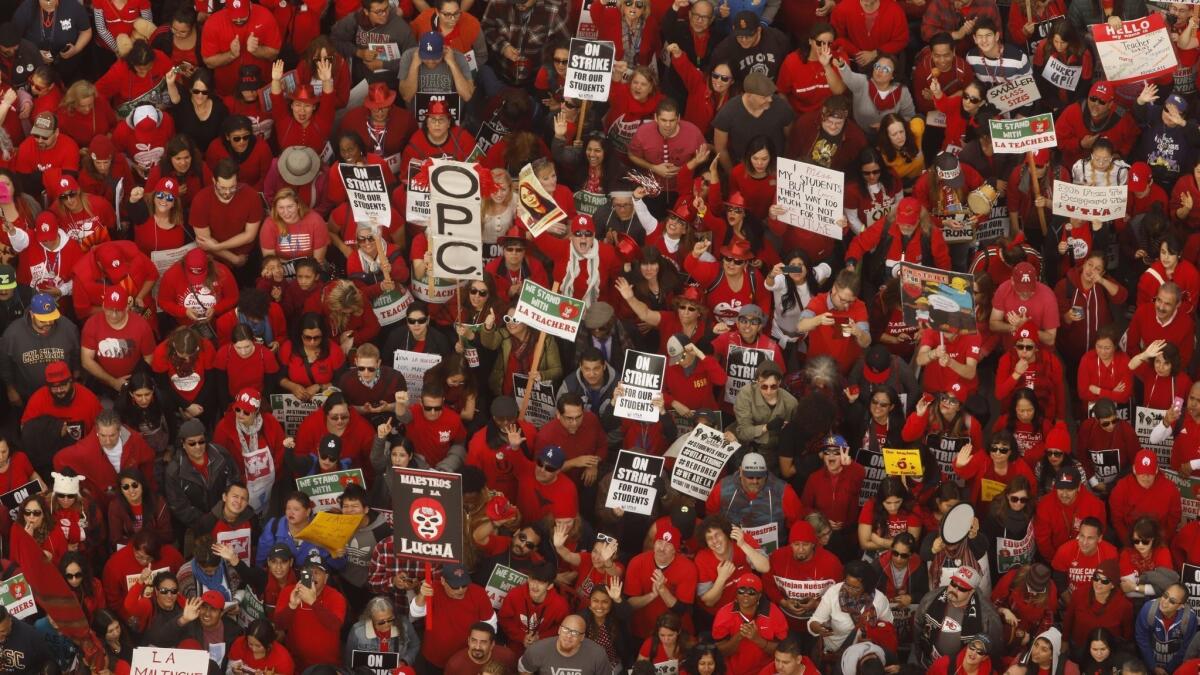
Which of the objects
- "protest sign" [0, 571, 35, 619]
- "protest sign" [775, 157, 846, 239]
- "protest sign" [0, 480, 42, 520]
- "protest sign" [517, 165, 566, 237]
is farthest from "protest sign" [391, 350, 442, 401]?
"protest sign" [0, 571, 35, 619]

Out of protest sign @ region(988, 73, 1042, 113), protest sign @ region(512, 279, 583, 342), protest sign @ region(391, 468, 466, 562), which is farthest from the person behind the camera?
Answer: protest sign @ region(988, 73, 1042, 113)

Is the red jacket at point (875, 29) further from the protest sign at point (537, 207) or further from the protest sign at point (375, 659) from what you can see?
the protest sign at point (375, 659)

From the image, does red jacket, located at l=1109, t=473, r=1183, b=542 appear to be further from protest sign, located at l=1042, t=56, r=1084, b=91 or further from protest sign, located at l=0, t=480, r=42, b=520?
protest sign, located at l=0, t=480, r=42, b=520

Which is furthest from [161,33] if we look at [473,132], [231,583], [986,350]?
[986,350]

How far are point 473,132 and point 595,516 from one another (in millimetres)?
3821

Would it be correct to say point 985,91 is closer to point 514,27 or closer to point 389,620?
point 514,27

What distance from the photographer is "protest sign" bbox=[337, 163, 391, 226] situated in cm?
2148

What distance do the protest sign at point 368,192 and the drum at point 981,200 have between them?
4448mm

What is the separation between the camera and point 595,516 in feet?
66.9

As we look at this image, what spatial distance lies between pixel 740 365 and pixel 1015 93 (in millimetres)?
3575

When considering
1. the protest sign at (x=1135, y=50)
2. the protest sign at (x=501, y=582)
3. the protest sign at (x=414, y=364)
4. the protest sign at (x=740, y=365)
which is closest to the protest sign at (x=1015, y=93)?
the protest sign at (x=1135, y=50)

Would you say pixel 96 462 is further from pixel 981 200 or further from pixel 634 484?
pixel 981 200

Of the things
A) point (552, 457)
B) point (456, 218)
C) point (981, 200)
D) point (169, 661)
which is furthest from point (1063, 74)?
point (169, 661)

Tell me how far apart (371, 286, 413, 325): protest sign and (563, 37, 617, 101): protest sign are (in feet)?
6.65
